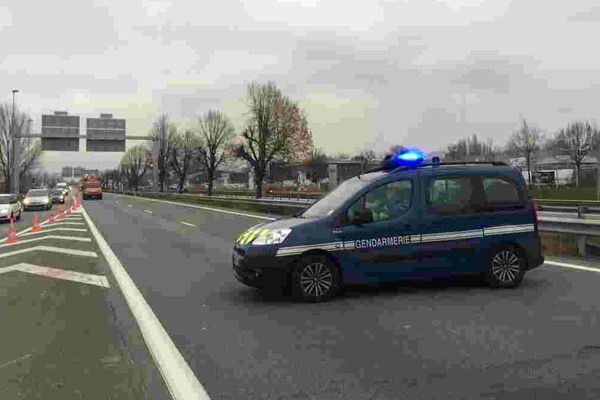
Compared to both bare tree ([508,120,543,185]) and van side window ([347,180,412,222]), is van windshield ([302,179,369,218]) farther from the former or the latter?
bare tree ([508,120,543,185])

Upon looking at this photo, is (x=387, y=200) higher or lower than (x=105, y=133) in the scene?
lower

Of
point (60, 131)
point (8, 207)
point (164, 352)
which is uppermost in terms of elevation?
point (60, 131)

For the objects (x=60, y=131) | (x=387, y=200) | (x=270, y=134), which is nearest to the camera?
(x=387, y=200)

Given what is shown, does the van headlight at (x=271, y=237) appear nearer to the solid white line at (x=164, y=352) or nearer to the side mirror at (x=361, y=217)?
the side mirror at (x=361, y=217)

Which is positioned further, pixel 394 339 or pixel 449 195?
pixel 449 195

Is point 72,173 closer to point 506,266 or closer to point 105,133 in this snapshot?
point 105,133

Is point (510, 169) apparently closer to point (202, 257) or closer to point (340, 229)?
point (340, 229)

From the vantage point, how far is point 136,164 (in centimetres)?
11712

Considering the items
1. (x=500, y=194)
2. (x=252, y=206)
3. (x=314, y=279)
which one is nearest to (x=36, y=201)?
(x=252, y=206)

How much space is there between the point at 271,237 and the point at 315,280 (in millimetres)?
814

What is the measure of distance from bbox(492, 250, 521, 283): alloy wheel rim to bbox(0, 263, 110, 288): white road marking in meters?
5.96

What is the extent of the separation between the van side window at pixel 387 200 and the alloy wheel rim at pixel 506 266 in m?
1.58

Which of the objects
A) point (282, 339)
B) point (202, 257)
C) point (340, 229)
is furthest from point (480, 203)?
point (202, 257)

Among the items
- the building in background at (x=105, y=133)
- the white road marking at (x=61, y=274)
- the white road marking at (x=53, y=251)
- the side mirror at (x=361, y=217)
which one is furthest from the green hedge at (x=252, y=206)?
the building in background at (x=105, y=133)
